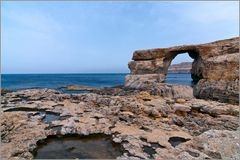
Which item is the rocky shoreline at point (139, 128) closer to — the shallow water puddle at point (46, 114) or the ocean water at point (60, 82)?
the shallow water puddle at point (46, 114)

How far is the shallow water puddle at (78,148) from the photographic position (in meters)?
8.62

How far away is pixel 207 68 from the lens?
2322 centimetres

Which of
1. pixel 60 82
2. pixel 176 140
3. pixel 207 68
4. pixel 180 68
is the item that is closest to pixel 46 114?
pixel 176 140

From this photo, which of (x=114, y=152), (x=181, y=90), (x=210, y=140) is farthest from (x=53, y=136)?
(x=181, y=90)

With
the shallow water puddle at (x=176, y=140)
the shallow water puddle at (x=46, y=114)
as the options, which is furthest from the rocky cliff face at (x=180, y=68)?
the shallow water puddle at (x=176, y=140)

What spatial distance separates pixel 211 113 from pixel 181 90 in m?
8.38

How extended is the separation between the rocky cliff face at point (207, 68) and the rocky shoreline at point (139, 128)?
13.0 feet

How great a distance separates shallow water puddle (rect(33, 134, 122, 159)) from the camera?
28.3 ft

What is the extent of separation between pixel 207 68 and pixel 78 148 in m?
19.0

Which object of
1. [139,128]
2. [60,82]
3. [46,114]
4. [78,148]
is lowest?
[78,148]

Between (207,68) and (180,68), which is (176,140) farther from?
(180,68)

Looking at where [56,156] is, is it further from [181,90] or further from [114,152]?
[181,90]

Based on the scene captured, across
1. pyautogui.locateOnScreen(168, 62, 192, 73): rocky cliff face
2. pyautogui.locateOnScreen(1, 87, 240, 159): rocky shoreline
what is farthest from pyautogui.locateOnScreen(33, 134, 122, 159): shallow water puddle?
pyautogui.locateOnScreen(168, 62, 192, 73): rocky cliff face

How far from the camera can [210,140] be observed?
9531mm
